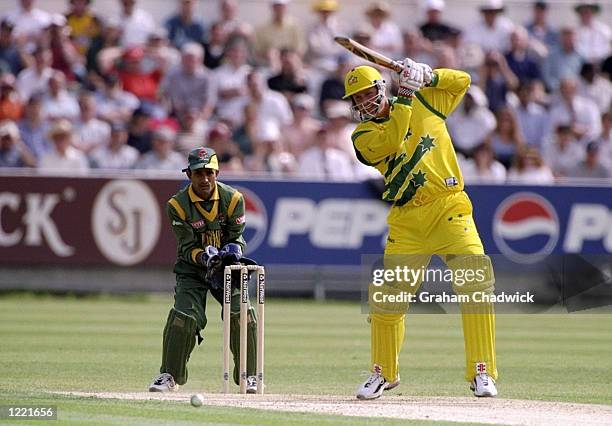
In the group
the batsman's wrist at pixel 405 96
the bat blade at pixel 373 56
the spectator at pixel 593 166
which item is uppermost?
the spectator at pixel 593 166

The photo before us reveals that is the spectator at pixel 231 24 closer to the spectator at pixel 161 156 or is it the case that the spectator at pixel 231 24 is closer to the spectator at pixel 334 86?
the spectator at pixel 334 86

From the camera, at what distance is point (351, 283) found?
64.7 feet

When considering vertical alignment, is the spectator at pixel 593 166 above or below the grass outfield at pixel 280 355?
above

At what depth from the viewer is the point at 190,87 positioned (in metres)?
21.5

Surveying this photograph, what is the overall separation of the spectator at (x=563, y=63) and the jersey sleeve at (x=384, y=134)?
1369cm

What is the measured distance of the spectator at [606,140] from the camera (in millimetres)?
21277

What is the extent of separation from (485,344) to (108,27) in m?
13.5

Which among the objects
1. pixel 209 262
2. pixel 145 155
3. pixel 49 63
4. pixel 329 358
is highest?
pixel 49 63

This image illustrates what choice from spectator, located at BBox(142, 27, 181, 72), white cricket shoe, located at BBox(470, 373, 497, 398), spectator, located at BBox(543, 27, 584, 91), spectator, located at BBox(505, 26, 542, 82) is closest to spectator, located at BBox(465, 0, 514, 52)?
spectator, located at BBox(505, 26, 542, 82)

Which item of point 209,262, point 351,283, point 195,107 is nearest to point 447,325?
point 351,283

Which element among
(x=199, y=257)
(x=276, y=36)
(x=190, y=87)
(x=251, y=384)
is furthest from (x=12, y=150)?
(x=251, y=384)

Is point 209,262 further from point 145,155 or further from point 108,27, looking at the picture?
point 108,27

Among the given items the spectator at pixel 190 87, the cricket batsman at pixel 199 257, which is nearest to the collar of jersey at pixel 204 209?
the cricket batsman at pixel 199 257

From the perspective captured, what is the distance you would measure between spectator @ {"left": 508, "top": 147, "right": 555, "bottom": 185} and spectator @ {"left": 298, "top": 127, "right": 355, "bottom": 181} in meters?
2.49
